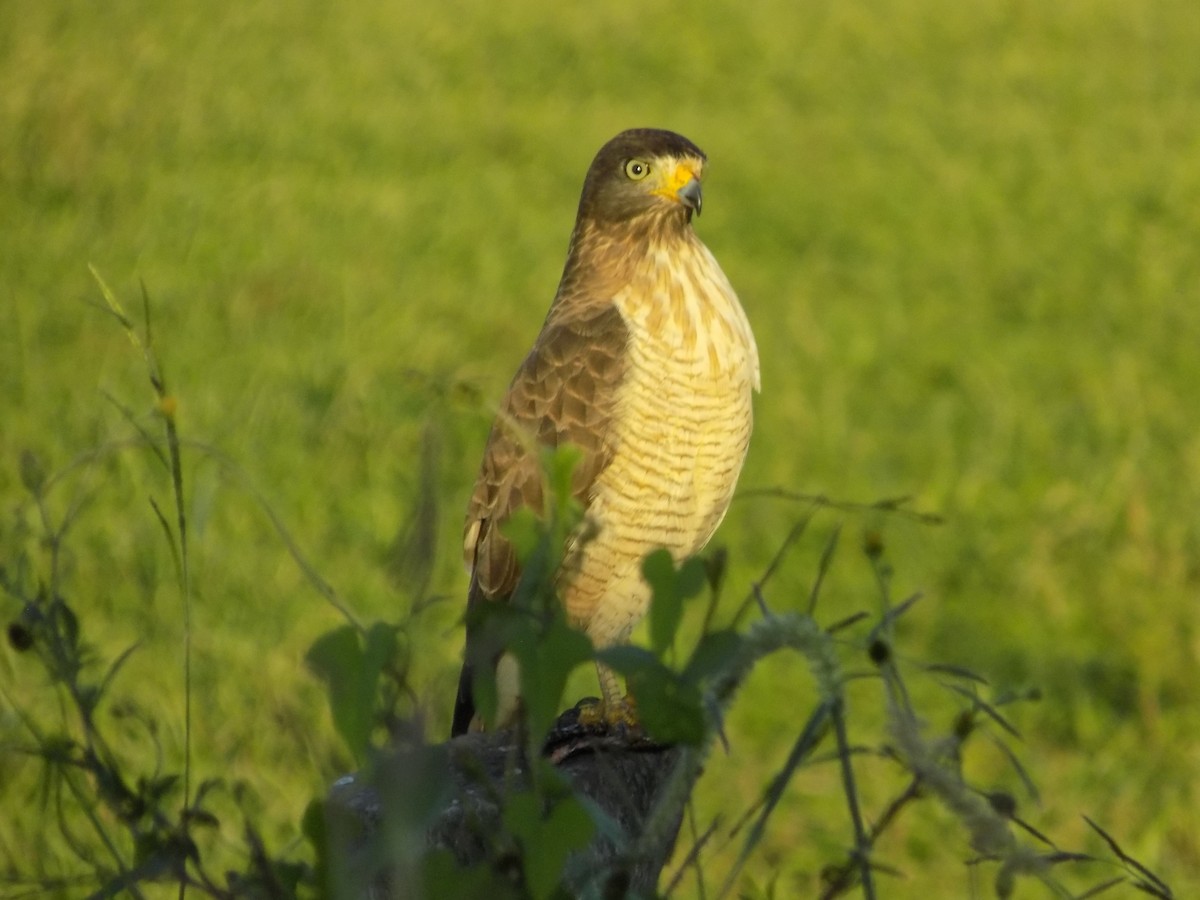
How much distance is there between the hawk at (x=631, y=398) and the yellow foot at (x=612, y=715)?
2cm

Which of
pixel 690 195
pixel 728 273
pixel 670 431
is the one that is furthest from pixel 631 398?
pixel 728 273

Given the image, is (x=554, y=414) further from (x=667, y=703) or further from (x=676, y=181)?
(x=667, y=703)

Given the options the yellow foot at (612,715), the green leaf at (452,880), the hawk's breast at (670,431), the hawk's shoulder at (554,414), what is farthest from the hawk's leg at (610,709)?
the green leaf at (452,880)

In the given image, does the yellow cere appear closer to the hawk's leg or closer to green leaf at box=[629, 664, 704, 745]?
the hawk's leg

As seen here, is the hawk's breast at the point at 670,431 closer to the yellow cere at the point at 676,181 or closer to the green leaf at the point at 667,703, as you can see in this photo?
the yellow cere at the point at 676,181

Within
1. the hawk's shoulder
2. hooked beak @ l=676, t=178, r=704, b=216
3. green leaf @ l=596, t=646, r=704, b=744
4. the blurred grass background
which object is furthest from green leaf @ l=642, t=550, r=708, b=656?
hooked beak @ l=676, t=178, r=704, b=216

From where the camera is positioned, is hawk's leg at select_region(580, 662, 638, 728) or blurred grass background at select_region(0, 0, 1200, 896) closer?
hawk's leg at select_region(580, 662, 638, 728)

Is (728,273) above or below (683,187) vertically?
below

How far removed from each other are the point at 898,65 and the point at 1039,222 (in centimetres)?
441

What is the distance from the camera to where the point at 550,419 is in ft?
9.77

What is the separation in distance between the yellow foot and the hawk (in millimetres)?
20

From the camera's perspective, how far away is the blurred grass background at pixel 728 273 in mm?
5215

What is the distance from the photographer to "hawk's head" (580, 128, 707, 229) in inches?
125

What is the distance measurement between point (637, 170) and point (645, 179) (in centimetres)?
3
